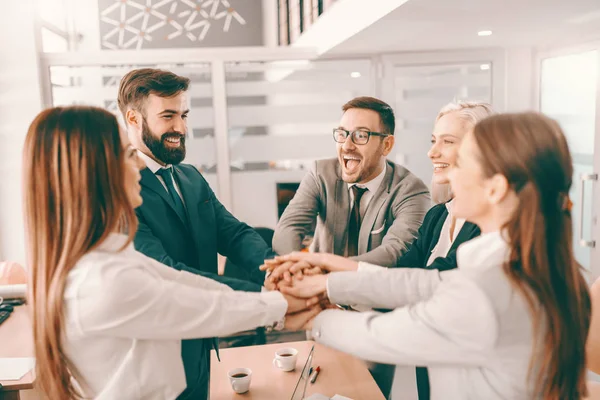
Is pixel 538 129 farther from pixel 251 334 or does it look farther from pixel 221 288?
pixel 251 334

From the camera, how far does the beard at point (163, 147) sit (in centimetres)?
200

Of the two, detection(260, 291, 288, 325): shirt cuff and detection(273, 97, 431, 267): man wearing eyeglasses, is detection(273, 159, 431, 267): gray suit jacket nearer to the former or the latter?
detection(273, 97, 431, 267): man wearing eyeglasses

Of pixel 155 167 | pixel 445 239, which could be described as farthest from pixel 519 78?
pixel 155 167

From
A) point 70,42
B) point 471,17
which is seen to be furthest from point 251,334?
point 70,42

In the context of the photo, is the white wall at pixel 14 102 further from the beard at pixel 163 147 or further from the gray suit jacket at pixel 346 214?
the gray suit jacket at pixel 346 214

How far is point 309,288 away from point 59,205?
2.45 ft

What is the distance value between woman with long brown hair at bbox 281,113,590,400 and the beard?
1190 millimetres

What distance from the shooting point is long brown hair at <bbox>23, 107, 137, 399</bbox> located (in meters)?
1.09

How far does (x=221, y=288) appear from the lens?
1.50m

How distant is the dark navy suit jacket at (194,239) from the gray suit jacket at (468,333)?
0.59 metres

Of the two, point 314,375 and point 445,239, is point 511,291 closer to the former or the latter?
point 445,239

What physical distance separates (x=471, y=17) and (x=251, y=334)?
221 cm

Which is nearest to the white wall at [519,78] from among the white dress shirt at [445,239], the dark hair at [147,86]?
the white dress shirt at [445,239]

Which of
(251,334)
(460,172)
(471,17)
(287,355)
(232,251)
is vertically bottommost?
(251,334)
